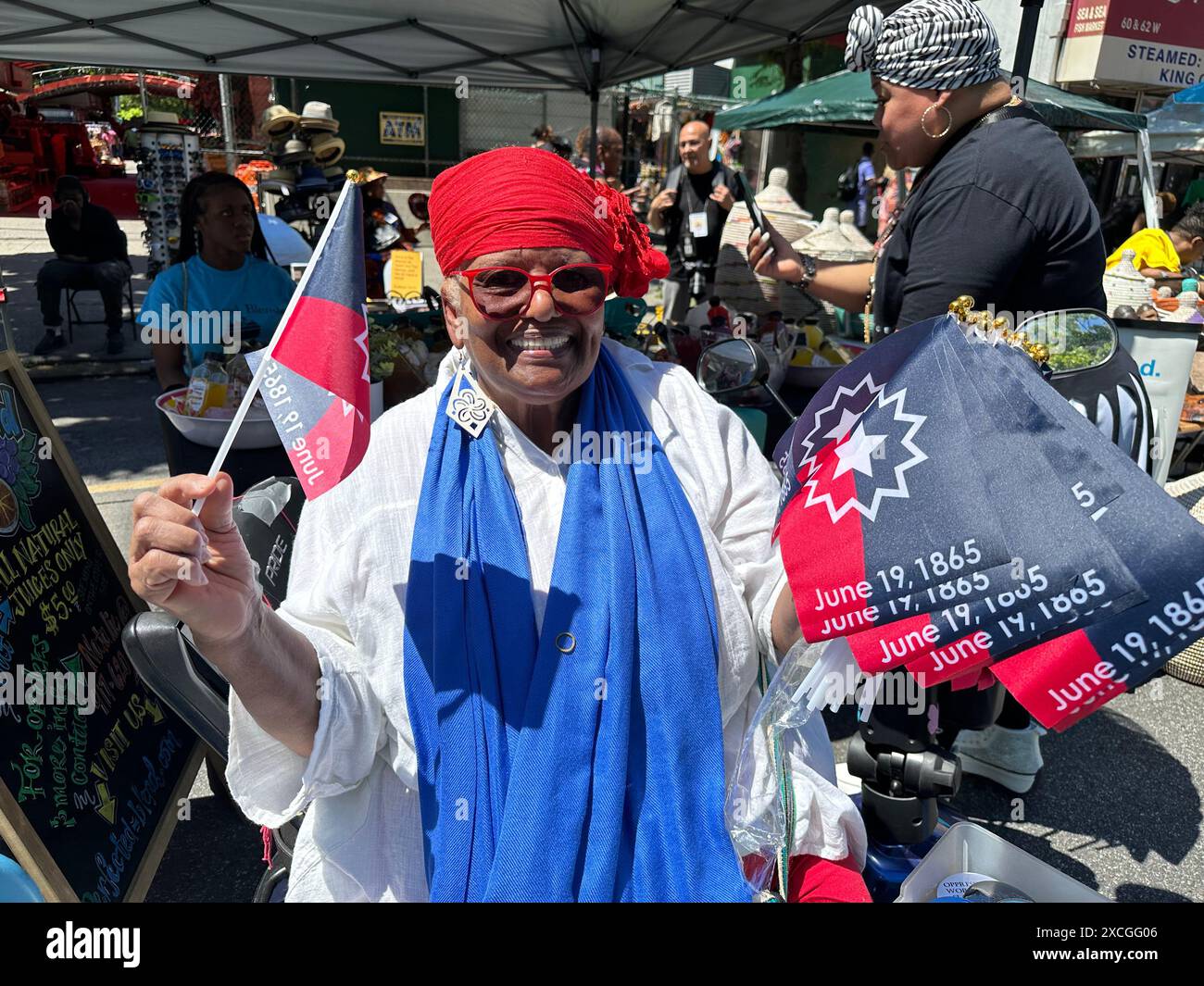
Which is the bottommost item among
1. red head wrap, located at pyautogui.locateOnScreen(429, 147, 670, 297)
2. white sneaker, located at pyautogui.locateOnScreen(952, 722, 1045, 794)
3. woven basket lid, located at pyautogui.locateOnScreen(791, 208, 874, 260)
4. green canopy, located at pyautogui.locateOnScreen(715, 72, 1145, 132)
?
white sneaker, located at pyautogui.locateOnScreen(952, 722, 1045, 794)

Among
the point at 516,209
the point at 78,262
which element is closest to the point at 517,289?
the point at 516,209

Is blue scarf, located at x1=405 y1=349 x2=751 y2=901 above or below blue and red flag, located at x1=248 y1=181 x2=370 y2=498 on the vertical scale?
below

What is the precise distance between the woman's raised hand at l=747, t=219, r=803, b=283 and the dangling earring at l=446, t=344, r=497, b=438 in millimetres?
1215

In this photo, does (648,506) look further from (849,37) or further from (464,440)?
(849,37)

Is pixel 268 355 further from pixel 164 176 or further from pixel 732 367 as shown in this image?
pixel 164 176

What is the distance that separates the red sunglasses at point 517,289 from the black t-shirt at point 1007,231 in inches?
37.1

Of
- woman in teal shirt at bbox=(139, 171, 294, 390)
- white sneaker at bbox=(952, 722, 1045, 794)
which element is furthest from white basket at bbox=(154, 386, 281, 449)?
white sneaker at bbox=(952, 722, 1045, 794)

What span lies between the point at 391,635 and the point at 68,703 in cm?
105

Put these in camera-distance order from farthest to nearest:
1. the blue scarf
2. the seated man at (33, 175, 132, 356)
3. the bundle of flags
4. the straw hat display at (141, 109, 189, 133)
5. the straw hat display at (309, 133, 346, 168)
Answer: the straw hat display at (309, 133, 346, 168)
the seated man at (33, 175, 132, 356)
the straw hat display at (141, 109, 189, 133)
the blue scarf
the bundle of flags

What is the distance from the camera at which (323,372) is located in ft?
4.70

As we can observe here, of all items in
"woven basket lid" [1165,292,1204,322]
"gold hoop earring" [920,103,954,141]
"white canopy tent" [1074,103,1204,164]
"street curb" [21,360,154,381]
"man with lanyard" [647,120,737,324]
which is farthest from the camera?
"white canopy tent" [1074,103,1204,164]

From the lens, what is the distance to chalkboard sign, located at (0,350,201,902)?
1.85 metres

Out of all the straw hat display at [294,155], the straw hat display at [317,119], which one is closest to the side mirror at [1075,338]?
the straw hat display at [294,155]

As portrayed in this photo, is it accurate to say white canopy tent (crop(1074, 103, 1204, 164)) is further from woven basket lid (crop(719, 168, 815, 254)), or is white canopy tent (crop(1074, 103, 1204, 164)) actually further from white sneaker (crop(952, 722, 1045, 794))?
white sneaker (crop(952, 722, 1045, 794))
